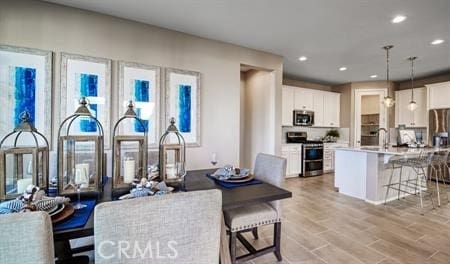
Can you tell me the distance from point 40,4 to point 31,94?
1.03 m

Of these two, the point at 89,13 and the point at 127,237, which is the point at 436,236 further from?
the point at 89,13

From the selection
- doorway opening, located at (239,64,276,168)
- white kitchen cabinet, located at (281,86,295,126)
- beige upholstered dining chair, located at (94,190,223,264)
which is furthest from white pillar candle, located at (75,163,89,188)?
white kitchen cabinet, located at (281,86,295,126)

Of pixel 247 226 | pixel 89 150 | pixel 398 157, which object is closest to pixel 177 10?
pixel 89 150

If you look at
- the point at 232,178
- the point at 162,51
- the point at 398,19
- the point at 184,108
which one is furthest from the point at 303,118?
the point at 232,178

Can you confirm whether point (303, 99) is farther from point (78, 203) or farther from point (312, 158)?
point (78, 203)

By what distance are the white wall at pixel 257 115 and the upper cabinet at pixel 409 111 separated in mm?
4390

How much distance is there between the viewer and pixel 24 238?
72cm

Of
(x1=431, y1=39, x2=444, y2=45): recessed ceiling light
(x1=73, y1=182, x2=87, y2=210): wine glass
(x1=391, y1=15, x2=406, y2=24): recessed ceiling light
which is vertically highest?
(x1=431, y1=39, x2=444, y2=45): recessed ceiling light

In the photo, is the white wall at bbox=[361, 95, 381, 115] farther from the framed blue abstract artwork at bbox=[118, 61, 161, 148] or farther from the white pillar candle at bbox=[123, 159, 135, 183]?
the white pillar candle at bbox=[123, 159, 135, 183]

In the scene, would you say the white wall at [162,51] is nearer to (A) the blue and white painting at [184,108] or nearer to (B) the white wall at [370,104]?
(A) the blue and white painting at [184,108]

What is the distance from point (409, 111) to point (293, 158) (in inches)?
139

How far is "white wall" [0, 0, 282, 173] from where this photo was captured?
7.89 feet

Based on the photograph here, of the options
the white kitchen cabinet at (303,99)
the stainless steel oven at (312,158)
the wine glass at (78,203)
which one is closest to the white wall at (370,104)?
the white kitchen cabinet at (303,99)

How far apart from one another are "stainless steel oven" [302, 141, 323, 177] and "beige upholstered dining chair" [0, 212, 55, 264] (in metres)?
5.43
